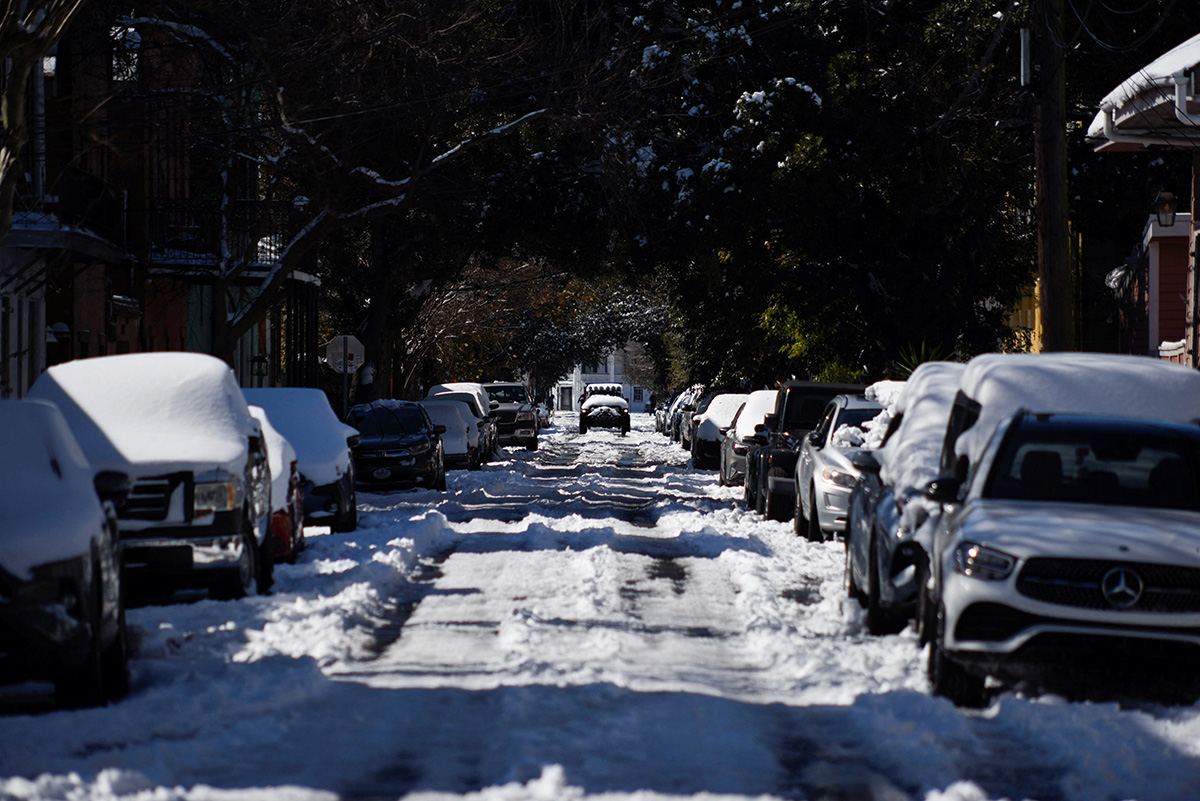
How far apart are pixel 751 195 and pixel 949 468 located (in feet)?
63.9

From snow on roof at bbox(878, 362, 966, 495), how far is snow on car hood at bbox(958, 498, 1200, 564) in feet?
6.15

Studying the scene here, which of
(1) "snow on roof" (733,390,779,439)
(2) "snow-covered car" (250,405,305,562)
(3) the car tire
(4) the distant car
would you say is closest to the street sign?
(4) the distant car

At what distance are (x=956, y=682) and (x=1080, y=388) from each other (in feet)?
10.4

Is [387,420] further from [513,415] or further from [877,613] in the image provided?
[513,415]

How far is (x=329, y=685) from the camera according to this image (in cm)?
857

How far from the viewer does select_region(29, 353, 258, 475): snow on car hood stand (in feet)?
39.0

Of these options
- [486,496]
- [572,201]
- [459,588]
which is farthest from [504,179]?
[459,588]

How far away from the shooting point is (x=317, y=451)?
17.5 meters

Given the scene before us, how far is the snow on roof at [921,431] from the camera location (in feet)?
35.9

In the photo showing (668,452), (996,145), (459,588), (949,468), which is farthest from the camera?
(668,452)

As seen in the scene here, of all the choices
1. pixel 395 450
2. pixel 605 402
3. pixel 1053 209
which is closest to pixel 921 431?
pixel 1053 209

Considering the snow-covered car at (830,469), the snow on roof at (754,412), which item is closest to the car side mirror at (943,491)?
the snow-covered car at (830,469)

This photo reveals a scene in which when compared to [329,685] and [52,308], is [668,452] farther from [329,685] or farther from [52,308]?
[329,685]

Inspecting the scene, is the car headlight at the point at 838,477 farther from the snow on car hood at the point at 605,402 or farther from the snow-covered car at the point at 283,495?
the snow on car hood at the point at 605,402
